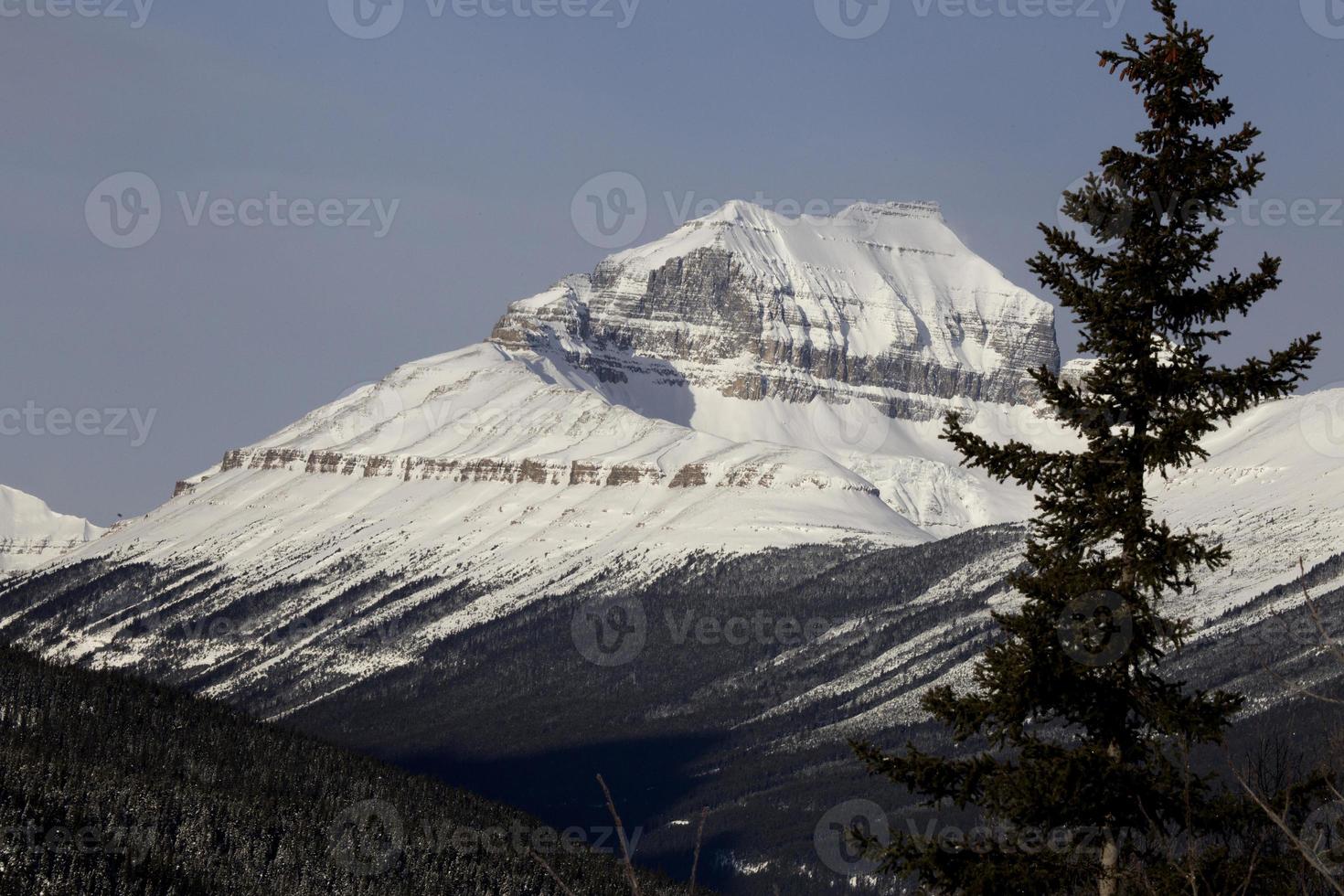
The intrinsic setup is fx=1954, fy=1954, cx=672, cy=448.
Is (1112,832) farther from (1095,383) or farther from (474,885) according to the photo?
(474,885)

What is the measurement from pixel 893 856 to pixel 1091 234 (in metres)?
12.1

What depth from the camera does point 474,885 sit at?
177750 mm

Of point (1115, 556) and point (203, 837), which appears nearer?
point (1115, 556)

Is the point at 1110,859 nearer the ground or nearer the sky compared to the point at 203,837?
nearer the ground

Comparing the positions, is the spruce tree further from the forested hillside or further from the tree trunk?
the forested hillside

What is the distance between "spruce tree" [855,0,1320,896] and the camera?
3322cm

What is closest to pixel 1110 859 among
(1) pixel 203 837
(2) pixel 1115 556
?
(2) pixel 1115 556

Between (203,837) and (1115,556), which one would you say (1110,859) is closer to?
(1115,556)

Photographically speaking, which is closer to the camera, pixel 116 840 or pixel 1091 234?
pixel 1091 234

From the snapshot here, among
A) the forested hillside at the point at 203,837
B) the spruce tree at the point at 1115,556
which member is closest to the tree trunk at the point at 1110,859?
the spruce tree at the point at 1115,556

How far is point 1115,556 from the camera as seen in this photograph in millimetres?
34844

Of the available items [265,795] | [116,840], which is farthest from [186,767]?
[116,840]

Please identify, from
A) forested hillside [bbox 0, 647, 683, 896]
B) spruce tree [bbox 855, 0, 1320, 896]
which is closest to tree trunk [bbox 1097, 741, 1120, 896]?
spruce tree [bbox 855, 0, 1320, 896]

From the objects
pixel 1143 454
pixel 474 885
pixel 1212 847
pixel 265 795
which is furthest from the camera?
pixel 265 795
